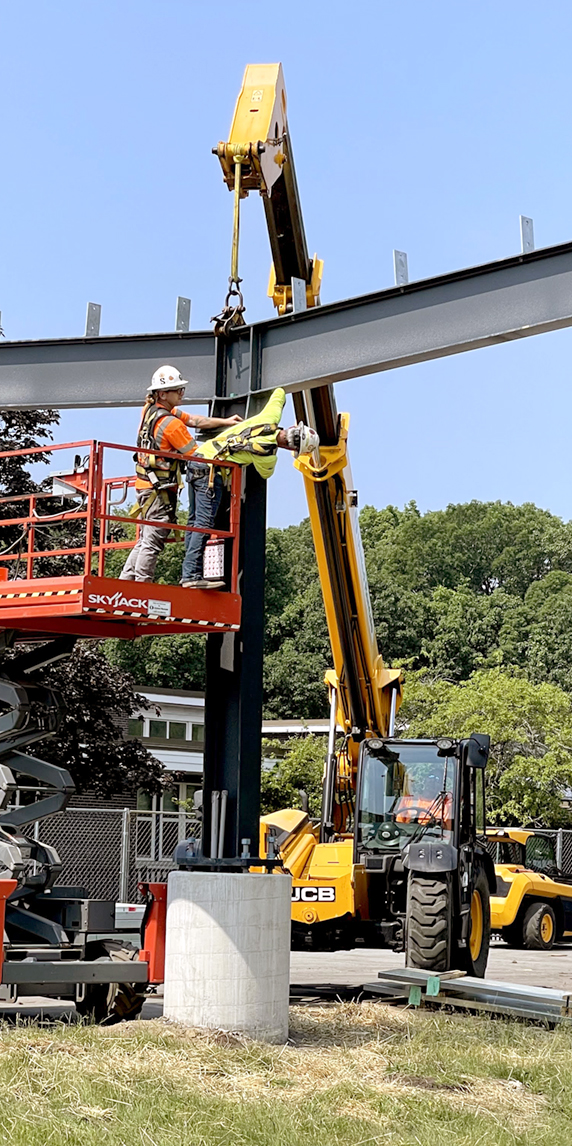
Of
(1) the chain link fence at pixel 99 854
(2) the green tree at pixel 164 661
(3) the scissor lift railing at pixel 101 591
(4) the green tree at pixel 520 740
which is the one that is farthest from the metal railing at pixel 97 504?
(2) the green tree at pixel 164 661

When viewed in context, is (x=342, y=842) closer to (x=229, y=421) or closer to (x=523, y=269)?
(x=229, y=421)

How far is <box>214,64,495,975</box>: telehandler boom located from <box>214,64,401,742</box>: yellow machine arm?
17 mm

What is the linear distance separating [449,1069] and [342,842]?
7.11 metres

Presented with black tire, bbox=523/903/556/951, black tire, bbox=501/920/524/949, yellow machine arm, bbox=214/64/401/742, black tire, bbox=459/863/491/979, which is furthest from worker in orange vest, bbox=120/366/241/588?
black tire, bbox=523/903/556/951

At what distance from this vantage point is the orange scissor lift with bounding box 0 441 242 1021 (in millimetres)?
10430

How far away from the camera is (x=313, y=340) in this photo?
1193cm

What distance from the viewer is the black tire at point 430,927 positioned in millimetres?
13539

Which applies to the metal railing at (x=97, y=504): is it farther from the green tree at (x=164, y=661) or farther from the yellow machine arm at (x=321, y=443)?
the green tree at (x=164, y=661)

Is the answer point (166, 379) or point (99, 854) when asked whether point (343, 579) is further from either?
point (99, 854)

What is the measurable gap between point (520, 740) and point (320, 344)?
81.5ft

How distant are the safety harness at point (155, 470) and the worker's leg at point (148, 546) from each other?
42 millimetres

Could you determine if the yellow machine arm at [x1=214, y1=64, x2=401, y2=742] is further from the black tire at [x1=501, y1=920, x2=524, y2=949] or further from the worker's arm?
the black tire at [x1=501, y1=920, x2=524, y2=949]

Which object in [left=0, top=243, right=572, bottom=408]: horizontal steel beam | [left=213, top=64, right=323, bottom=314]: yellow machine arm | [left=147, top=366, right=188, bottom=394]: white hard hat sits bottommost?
[left=147, top=366, right=188, bottom=394]: white hard hat

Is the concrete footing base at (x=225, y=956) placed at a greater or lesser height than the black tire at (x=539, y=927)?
greater
